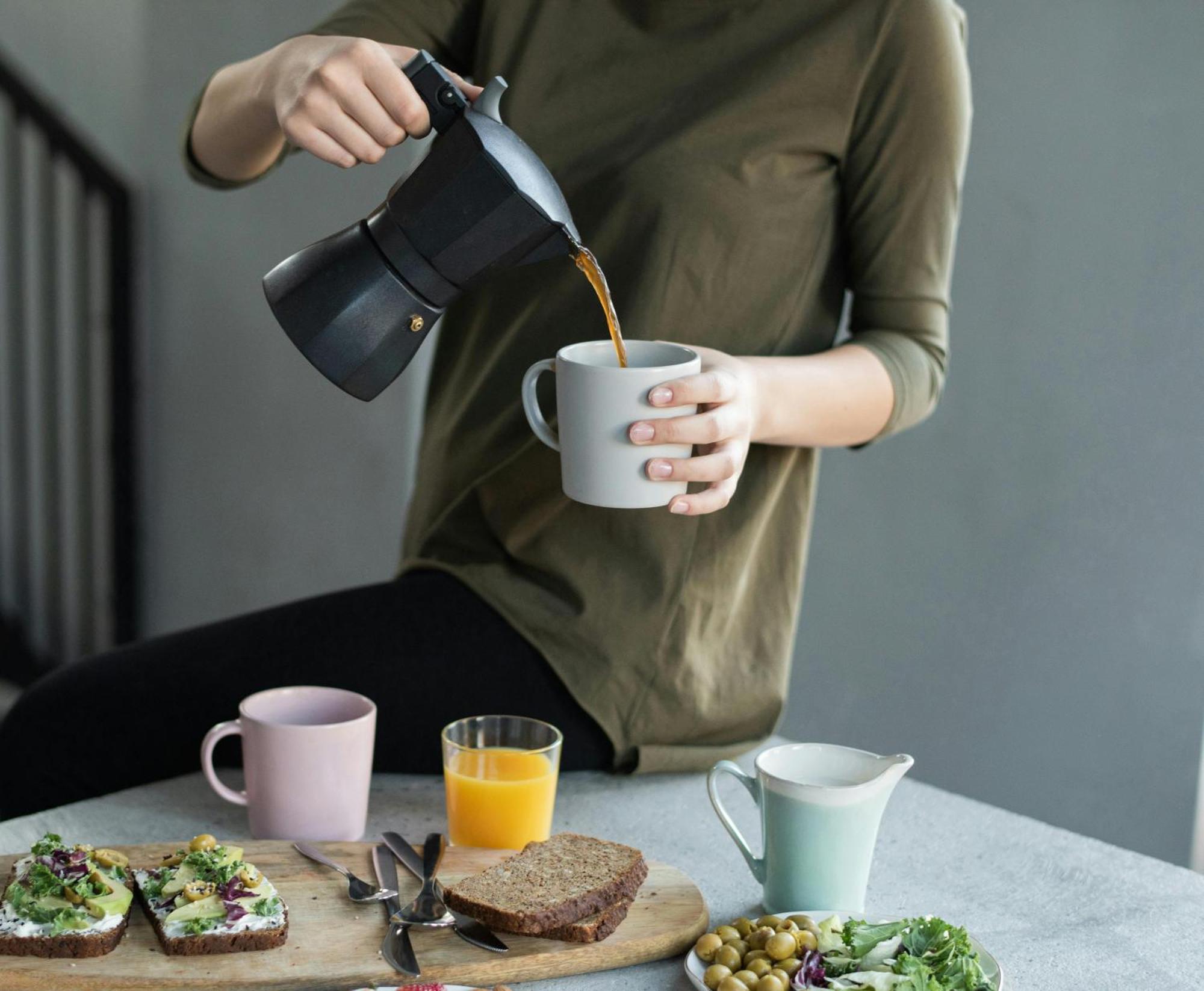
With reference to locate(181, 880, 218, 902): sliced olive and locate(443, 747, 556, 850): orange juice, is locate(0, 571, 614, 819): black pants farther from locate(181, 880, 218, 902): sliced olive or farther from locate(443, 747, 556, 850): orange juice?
locate(181, 880, 218, 902): sliced olive

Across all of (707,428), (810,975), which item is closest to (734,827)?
(810,975)

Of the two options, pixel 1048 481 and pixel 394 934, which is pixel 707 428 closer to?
pixel 394 934

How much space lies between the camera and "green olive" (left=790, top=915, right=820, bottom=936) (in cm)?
82

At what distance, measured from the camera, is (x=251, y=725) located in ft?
3.21

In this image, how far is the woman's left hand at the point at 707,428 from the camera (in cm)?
90

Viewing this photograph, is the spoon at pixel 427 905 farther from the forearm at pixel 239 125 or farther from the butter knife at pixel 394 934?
the forearm at pixel 239 125

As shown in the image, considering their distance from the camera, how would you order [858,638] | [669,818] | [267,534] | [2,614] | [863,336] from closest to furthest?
[669,818], [863,336], [858,638], [267,534], [2,614]

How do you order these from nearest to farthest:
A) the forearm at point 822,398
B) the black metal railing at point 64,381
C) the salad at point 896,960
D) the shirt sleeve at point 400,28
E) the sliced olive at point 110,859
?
the salad at point 896,960 → the sliced olive at point 110,859 → the forearm at point 822,398 → the shirt sleeve at point 400,28 → the black metal railing at point 64,381

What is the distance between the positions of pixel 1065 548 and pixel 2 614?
101 inches

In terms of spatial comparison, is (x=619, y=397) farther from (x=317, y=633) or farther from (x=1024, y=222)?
(x=1024, y=222)

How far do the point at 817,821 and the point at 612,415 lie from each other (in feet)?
0.99

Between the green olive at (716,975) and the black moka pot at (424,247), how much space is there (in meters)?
0.41

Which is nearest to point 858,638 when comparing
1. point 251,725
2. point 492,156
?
point 251,725

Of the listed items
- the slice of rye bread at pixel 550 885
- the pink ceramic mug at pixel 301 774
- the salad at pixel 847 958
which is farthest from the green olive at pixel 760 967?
the pink ceramic mug at pixel 301 774
